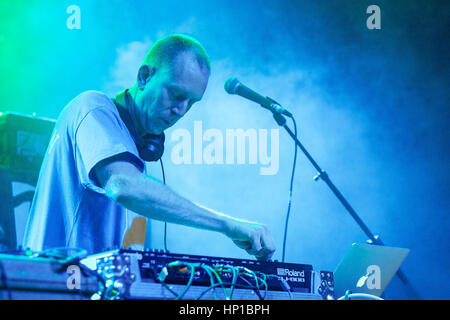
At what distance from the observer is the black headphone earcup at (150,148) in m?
1.93

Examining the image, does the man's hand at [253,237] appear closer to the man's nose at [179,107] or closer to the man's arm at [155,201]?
the man's arm at [155,201]

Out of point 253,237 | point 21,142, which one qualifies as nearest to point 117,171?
point 253,237

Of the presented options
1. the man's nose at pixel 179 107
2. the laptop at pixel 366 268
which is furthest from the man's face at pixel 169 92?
the laptop at pixel 366 268

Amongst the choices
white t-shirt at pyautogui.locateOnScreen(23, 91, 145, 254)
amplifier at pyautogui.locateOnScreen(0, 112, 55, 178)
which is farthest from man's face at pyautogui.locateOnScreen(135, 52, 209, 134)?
amplifier at pyautogui.locateOnScreen(0, 112, 55, 178)

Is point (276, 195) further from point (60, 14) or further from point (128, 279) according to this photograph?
point (128, 279)

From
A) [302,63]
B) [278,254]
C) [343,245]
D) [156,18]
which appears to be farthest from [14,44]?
[343,245]

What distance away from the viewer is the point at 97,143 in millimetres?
1474

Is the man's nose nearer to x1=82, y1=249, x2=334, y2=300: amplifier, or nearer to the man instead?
the man

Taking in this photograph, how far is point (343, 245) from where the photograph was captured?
3111mm

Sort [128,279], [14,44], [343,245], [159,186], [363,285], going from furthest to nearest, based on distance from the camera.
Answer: [14,44] → [343,245] → [363,285] → [159,186] → [128,279]

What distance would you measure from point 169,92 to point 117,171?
55 cm

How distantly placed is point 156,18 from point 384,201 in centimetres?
189

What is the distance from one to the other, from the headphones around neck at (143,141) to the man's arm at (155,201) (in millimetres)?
456

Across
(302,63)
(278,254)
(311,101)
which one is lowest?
(278,254)
